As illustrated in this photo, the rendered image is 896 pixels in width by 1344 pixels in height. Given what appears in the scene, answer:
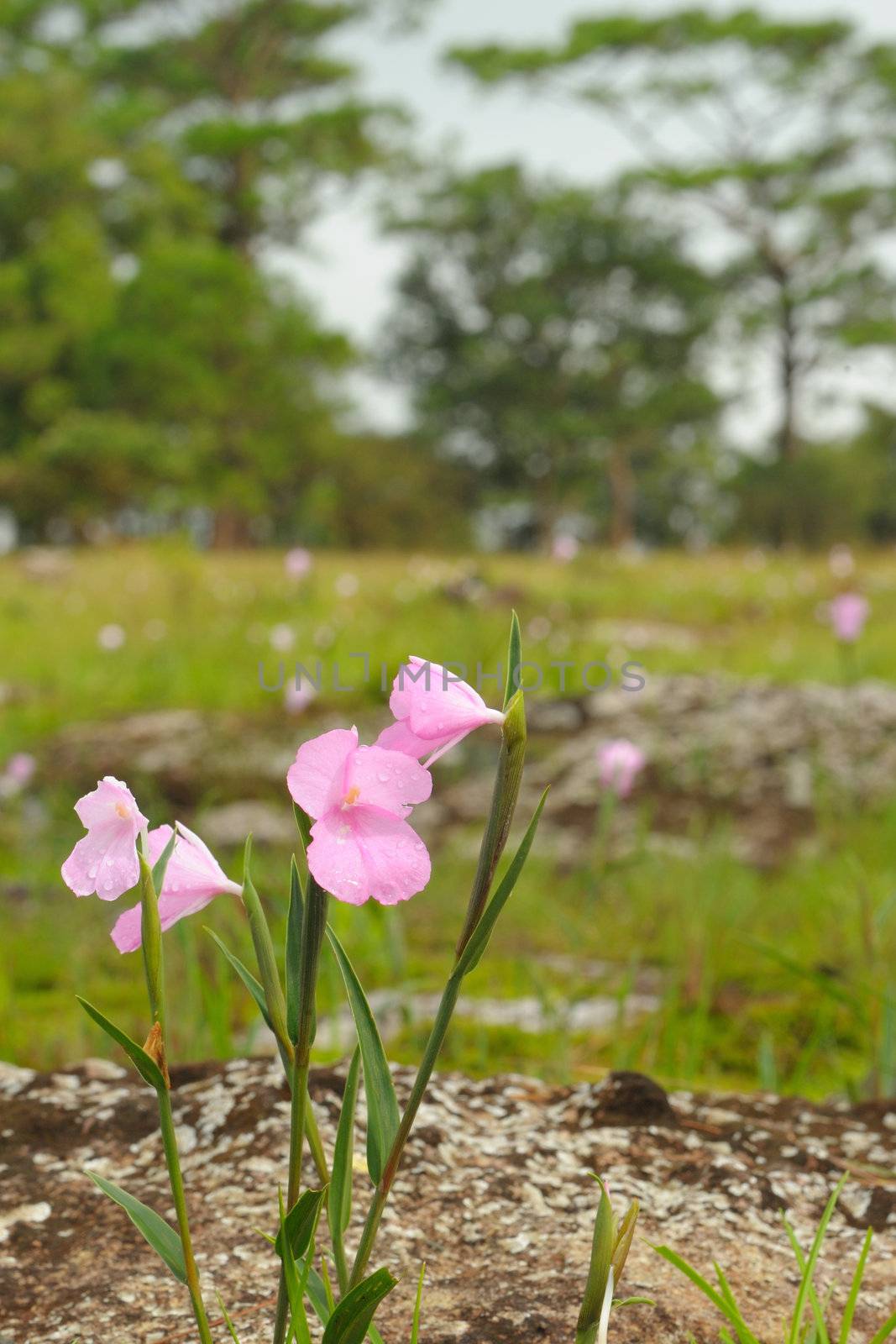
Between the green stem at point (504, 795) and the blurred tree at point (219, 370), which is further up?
the blurred tree at point (219, 370)

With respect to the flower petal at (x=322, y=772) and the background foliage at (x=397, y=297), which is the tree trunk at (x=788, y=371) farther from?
the flower petal at (x=322, y=772)

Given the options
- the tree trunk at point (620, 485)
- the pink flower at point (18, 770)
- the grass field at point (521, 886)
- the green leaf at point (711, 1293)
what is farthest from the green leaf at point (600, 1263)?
the tree trunk at point (620, 485)

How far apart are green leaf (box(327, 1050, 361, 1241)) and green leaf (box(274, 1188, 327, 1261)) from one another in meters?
0.03

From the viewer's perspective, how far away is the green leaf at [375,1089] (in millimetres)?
746

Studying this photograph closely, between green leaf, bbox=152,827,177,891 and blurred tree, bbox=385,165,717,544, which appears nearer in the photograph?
green leaf, bbox=152,827,177,891

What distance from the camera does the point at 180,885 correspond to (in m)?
0.78

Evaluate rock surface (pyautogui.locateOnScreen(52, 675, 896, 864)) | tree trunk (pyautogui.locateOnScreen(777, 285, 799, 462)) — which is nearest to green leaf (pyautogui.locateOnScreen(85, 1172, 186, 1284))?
rock surface (pyautogui.locateOnScreen(52, 675, 896, 864))

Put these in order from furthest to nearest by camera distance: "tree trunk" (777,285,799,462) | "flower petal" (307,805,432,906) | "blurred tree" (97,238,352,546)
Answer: "tree trunk" (777,285,799,462) → "blurred tree" (97,238,352,546) → "flower petal" (307,805,432,906)

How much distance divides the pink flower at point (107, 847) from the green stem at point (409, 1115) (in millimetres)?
202

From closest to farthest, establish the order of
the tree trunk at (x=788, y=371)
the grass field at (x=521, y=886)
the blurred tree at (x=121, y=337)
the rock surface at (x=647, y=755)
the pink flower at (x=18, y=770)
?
the grass field at (x=521, y=886), the pink flower at (x=18, y=770), the rock surface at (x=647, y=755), the blurred tree at (x=121, y=337), the tree trunk at (x=788, y=371)

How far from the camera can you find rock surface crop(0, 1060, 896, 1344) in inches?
38.6

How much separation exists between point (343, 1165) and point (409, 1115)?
10 centimetres

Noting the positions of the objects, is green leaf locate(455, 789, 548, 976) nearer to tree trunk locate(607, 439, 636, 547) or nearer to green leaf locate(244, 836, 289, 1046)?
green leaf locate(244, 836, 289, 1046)

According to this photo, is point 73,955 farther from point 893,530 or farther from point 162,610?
point 893,530
